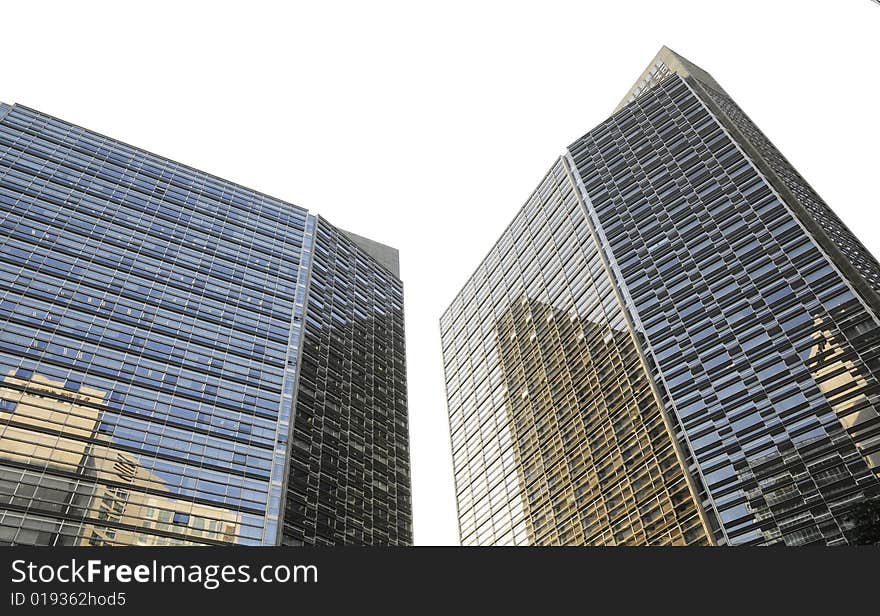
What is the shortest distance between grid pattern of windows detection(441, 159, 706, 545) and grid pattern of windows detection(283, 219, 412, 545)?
20386 millimetres

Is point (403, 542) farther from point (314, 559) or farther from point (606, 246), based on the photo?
point (314, 559)

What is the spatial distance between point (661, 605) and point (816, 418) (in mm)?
64432

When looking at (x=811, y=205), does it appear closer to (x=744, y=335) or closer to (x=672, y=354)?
(x=744, y=335)

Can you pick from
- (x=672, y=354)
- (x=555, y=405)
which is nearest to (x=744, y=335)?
(x=672, y=354)

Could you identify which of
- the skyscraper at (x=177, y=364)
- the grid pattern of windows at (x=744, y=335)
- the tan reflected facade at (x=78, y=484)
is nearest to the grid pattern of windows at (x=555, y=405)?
the grid pattern of windows at (x=744, y=335)

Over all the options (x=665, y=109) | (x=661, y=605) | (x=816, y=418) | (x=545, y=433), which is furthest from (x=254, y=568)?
(x=665, y=109)

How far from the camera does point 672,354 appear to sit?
90.0m

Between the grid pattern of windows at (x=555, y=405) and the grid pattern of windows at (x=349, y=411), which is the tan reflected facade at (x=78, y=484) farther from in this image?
the grid pattern of windows at (x=555, y=405)

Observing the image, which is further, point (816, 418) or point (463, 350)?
point (463, 350)

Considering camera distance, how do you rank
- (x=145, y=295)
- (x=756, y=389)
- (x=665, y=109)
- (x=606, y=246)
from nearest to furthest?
(x=756, y=389) < (x=145, y=295) < (x=606, y=246) < (x=665, y=109)

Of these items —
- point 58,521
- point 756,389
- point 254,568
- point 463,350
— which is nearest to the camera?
point 254,568

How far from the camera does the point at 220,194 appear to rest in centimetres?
11331

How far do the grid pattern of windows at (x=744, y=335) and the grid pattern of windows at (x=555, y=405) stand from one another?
4.69m

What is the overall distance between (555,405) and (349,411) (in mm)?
32951
